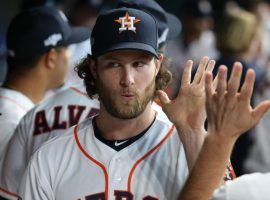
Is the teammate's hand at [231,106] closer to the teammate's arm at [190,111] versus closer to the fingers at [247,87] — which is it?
the fingers at [247,87]

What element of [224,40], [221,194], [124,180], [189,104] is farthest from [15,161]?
[224,40]

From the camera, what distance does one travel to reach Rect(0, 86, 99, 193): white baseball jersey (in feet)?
11.7

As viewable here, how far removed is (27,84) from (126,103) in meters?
1.22

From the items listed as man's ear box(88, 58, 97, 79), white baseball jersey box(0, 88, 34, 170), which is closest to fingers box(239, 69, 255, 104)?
man's ear box(88, 58, 97, 79)

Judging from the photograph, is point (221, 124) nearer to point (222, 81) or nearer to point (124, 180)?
point (222, 81)

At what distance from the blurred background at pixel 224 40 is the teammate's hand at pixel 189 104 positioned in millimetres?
1490

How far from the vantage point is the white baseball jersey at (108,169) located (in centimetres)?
288

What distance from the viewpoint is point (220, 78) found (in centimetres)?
251

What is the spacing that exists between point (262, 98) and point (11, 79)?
5.49 feet

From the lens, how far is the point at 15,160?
3.54 metres

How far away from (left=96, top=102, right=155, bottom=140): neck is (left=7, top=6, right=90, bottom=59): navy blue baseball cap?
1.06 metres

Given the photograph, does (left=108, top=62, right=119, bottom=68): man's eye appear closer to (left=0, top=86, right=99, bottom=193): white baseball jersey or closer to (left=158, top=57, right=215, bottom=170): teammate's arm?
(left=158, top=57, right=215, bottom=170): teammate's arm

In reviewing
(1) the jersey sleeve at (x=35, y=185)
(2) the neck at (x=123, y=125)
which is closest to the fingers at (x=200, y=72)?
(2) the neck at (x=123, y=125)

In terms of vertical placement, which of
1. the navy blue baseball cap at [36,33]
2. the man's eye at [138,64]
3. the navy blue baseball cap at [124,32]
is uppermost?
the navy blue baseball cap at [36,33]
